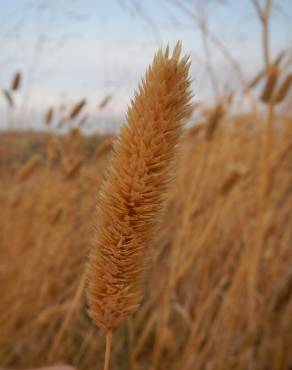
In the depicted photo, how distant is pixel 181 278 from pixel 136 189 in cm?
113

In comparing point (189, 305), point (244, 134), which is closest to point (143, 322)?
point (189, 305)

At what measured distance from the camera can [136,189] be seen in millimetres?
264

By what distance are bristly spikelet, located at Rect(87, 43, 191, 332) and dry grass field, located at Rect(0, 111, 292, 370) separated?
0.40m

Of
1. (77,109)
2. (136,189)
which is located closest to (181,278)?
(77,109)

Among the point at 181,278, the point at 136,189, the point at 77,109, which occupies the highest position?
the point at 77,109

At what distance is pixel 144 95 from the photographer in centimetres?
25

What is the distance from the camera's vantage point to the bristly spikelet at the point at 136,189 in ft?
0.80

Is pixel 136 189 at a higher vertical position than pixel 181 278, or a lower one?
higher

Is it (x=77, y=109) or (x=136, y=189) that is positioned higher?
(x=77, y=109)

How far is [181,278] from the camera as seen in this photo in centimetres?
135

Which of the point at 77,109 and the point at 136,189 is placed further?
the point at 77,109

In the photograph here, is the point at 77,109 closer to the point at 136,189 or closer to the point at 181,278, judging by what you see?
the point at 181,278

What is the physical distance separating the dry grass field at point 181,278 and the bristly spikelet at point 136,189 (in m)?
0.40

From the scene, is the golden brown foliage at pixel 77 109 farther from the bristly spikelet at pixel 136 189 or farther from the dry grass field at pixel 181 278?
the bristly spikelet at pixel 136 189
